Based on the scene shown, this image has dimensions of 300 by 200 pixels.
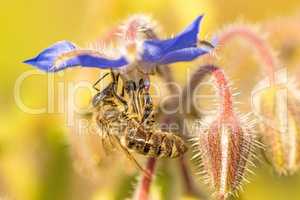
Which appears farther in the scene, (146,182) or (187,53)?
(146,182)

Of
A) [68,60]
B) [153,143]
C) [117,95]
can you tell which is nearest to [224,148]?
[153,143]

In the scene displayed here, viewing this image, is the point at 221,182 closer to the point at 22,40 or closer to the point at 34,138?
the point at 34,138

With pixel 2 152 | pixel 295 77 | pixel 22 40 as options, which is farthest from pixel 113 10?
pixel 295 77

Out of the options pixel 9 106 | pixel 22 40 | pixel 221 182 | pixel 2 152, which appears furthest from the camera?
pixel 22 40

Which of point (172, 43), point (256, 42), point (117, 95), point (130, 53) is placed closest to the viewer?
point (172, 43)

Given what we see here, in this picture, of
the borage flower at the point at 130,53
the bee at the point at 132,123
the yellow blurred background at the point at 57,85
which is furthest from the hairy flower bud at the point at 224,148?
the yellow blurred background at the point at 57,85

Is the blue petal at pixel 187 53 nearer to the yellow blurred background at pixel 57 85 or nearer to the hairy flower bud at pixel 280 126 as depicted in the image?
the hairy flower bud at pixel 280 126

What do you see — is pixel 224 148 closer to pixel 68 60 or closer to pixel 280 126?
pixel 280 126
